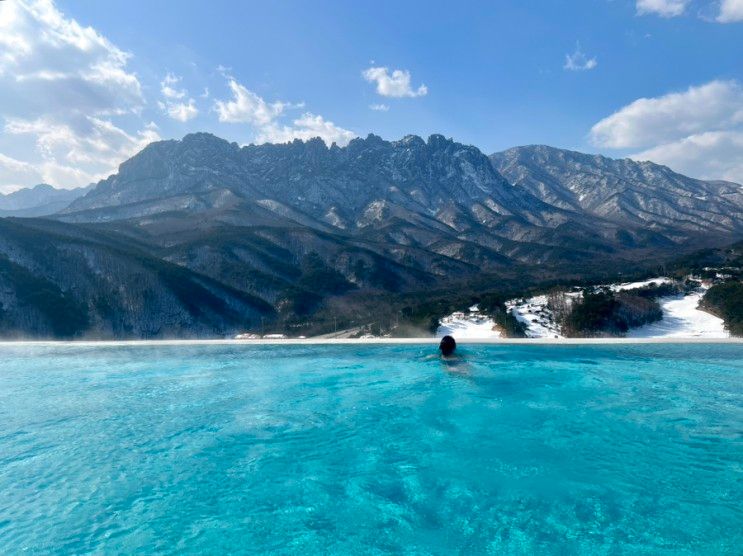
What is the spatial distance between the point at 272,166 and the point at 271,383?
624 ft

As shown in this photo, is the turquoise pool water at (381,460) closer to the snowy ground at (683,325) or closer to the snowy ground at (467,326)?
the snowy ground at (683,325)

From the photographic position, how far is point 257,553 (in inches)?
251

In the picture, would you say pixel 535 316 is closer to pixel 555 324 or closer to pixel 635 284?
pixel 555 324

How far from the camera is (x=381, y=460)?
379 inches

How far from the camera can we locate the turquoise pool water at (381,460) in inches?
268

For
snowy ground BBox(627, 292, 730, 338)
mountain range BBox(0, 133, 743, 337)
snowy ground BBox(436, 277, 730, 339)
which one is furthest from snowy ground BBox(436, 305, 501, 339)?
mountain range BBox(0, 133, 743, 337)

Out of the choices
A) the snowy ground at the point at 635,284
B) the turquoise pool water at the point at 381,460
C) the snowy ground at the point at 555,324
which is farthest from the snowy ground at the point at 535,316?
the turquoise pool water at the point at 381,460

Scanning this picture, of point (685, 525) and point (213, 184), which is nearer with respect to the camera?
point (685, 525)

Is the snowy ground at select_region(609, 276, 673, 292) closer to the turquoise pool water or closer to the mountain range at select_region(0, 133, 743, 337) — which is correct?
the turquoise pool water

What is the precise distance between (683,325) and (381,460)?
23103 mm

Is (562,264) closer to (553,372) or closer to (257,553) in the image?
(553,372)

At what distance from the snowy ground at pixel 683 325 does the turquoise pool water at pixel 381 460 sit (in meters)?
7.10

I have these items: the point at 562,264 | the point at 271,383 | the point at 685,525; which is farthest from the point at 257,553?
the point at 562,264

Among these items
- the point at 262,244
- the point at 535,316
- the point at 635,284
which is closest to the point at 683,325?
the point at 535,316
